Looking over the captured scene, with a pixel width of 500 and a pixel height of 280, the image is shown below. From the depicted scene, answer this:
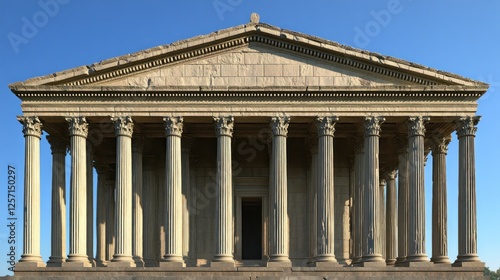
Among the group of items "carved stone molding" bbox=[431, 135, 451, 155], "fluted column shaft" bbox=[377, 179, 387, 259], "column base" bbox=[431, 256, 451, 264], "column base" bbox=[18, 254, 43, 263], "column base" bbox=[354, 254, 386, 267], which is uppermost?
"carved stone molding" bbox=[431, 135, 451, 155]

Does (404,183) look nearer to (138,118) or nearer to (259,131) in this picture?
(259,131)

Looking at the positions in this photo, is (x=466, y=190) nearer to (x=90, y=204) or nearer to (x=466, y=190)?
(x=466, y=190)

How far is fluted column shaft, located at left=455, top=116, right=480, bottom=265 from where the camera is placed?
122 ft

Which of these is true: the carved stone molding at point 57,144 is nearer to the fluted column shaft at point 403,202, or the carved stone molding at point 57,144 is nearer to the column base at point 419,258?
the fluted column shaft at point 403,202

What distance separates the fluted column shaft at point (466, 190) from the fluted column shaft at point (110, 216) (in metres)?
20.9

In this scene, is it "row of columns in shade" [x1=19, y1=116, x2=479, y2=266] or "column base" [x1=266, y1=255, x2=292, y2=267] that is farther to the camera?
"row of columns in shade" [x1=19, y1=116, x2=479, y2=266]

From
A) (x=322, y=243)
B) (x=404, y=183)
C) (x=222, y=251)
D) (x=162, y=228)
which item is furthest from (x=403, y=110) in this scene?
(x=162, y=228)

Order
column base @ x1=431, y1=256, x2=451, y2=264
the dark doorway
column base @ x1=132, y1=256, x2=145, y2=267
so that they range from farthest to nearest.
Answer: the dark doorway < column base @ x1=132, y1=256, x2=145, y2=267 < column base @ x1=431, y1=256, x2=451, y2=264

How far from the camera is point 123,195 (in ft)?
123

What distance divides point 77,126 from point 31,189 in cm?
415

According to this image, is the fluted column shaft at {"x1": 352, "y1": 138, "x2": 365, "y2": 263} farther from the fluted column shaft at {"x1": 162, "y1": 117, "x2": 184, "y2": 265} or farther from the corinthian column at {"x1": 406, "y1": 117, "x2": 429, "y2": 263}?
the fluted column shaft at {"x1": 162, "y1": 117, "x2": 184, "y2": 265}

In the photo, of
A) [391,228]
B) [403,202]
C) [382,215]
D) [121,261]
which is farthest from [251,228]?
[121,261]

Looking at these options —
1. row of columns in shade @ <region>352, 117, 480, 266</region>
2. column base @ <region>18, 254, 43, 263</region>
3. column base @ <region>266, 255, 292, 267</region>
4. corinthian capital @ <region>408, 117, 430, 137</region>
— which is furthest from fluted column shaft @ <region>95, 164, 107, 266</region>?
corinthian capital @ <region>408, 117, 430, 137</region>

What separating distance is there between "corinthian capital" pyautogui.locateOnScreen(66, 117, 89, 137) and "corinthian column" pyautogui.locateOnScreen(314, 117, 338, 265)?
12670mm
